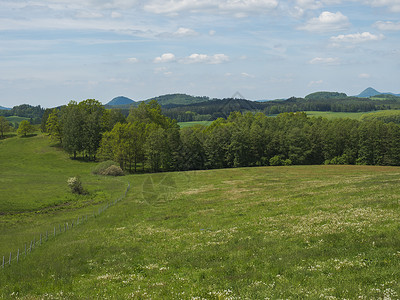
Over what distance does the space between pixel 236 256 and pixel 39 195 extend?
54565mm

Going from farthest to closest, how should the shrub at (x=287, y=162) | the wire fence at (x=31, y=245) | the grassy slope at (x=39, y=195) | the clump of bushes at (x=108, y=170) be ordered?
the shrub at (x=287, y=162) < the clump of bushes at (x=108, y=170) < the grassy slope at (x=39, y=195) < the wire fence at (x=31, y=245)

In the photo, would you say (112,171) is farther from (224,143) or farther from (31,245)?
(31,245)

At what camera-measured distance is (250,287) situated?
14.1 m

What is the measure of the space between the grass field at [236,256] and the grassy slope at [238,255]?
0.20 ft

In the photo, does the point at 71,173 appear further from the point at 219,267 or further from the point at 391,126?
the point at 391,126

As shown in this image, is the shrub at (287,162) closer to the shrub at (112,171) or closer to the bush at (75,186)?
the shrub at (112,171)

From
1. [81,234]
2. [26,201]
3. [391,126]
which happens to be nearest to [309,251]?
[81,234]

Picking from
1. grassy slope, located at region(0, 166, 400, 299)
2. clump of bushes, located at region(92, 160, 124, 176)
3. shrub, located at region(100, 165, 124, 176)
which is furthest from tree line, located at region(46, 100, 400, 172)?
grassy slope, located at region(0, 166, 400, 299)

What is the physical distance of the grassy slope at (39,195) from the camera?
1569 inches

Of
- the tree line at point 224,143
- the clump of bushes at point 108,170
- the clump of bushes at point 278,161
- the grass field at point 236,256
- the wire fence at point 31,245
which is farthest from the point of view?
the clump of bushes at point 278,161

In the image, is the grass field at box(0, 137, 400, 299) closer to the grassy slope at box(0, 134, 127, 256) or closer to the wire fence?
the wire fence

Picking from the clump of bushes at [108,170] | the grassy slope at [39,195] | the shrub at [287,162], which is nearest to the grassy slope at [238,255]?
the grassy slope at [39,195]

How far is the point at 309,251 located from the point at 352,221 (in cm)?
656

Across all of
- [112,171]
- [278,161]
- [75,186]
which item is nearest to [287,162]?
[278,161]
